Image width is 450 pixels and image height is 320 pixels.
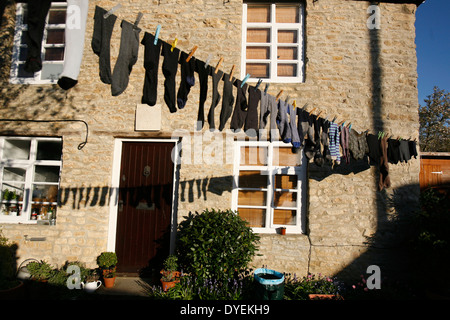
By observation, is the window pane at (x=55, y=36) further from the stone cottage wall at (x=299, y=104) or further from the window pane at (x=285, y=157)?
the window pane at (x=285, y=157)

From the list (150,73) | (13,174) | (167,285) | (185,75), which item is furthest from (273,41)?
(13,174)

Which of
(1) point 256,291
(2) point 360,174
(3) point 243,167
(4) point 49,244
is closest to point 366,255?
(2) point 360,174

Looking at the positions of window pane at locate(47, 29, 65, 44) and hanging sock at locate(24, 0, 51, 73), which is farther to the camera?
window pane at locate(47, 29, 65, 44)

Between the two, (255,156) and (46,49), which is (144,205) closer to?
(255,156)

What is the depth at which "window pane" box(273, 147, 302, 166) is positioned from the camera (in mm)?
5523

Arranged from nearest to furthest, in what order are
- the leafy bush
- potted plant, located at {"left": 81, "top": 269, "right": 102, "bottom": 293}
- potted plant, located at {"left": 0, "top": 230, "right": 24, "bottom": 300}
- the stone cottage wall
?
potted plant, located at {"left": 0, "top": 230, "right": 24, "bottom": 300}, the leafy bush, potted plant, located at {"left": 81, "top": 269, "right": 102, "bottom": 293}, the stone cottage wall

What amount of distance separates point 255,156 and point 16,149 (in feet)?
16.8

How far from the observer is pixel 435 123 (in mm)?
18234

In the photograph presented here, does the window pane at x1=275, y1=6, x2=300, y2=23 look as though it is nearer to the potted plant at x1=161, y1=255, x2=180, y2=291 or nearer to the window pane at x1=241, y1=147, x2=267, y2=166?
the window pane at x1=241, y1=147, x2=267, y2=166

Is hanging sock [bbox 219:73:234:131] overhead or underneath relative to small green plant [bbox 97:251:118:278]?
overhead

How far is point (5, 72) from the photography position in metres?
5.72

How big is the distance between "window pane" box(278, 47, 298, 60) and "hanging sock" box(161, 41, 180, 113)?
10.7 ft

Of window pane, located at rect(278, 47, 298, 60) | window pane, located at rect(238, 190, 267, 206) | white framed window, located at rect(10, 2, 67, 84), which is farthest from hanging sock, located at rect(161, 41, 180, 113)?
white framed window, located at rect(10, 2, 67, 84)
